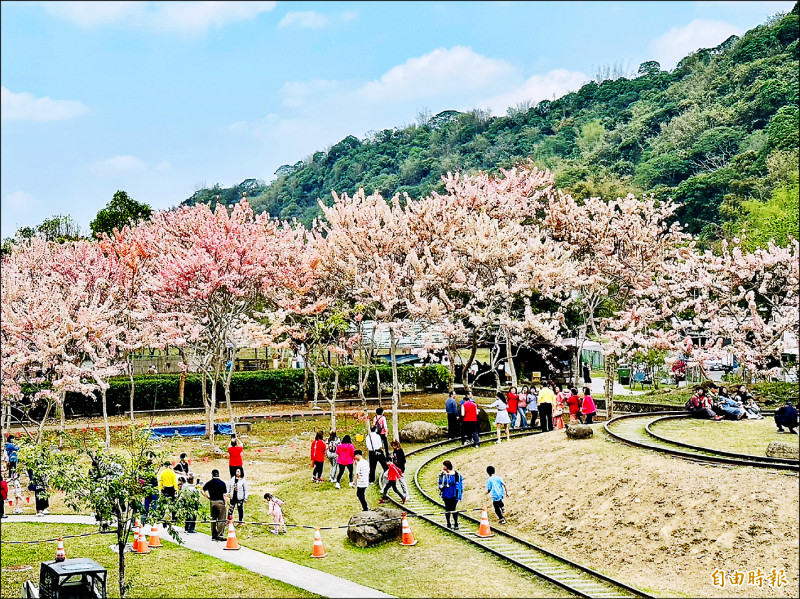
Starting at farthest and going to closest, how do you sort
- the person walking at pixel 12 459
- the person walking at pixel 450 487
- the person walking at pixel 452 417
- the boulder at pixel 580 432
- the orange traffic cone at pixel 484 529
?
the person walking at pixel 452 417
the boulder at pixel 580 432
the person walking at pixel 12 459
the person walking at pixel 450 487
the orange traffic cone at pixel 484 529

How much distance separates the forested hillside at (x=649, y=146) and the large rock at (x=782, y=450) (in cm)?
2203

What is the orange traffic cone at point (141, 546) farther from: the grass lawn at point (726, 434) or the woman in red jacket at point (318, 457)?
the grass lawn at point (726, 434)

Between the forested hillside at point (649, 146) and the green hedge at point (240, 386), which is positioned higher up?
the forested hillside at point (649, 146)

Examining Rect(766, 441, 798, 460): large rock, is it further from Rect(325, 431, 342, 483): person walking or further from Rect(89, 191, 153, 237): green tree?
Rect(89, 191, 153, 237): green tree

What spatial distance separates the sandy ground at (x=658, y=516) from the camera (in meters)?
15.4

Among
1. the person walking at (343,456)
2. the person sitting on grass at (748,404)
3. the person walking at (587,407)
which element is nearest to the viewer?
the person walking at (343,456)

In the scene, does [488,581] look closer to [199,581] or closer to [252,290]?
[199,581]

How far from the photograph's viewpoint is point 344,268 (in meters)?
35.9

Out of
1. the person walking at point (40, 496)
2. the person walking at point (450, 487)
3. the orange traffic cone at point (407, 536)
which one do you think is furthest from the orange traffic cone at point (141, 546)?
the person walking at point (450, 487)

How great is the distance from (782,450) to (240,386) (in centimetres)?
3283

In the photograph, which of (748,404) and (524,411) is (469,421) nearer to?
(524,411)

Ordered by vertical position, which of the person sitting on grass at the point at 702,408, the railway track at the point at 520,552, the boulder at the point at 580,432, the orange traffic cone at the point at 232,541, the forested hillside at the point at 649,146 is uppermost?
the forested hillside at the point at 649,146

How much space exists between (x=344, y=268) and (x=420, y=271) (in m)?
3.34

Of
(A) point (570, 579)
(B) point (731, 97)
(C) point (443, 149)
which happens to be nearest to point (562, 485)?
(A) point (570, 579)
